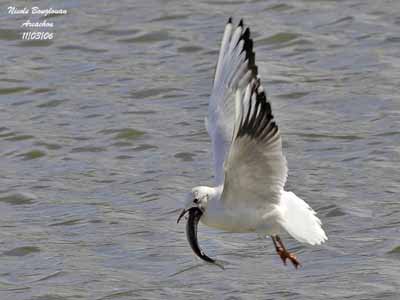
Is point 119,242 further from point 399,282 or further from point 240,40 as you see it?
point 240,40

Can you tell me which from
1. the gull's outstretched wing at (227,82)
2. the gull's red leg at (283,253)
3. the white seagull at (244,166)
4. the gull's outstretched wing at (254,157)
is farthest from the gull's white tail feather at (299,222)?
the gull's outstretched wing at (227,82)

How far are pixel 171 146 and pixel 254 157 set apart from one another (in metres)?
4.36

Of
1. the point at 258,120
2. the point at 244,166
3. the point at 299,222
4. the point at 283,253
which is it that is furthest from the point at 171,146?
the point at 258,120

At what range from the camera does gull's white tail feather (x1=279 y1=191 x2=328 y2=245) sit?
7539 millimetres

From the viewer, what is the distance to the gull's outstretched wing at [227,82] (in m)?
7.21

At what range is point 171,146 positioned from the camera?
11359 mm

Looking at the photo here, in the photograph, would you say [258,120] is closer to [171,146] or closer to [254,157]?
[254,157]

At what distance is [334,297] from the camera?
8359 mm

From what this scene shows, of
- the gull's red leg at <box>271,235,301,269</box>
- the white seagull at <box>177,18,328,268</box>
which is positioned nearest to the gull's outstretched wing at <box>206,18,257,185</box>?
the white seagull at <box>177,18,328,268</box>

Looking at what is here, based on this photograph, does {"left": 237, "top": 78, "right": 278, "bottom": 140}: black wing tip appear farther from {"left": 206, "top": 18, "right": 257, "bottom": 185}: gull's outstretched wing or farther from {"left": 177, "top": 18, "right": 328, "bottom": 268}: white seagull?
{"left": 206, "top": 18, "right": 257, "bottom": 185}: gull's outstretched wing

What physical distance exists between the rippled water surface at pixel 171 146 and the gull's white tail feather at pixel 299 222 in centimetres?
88

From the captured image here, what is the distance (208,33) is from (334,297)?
20.1 feet

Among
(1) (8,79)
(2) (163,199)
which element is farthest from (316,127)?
(1) (8,79)

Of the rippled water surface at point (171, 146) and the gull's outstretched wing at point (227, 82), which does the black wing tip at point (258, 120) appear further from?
the rippled water surface at point (171, 146)
